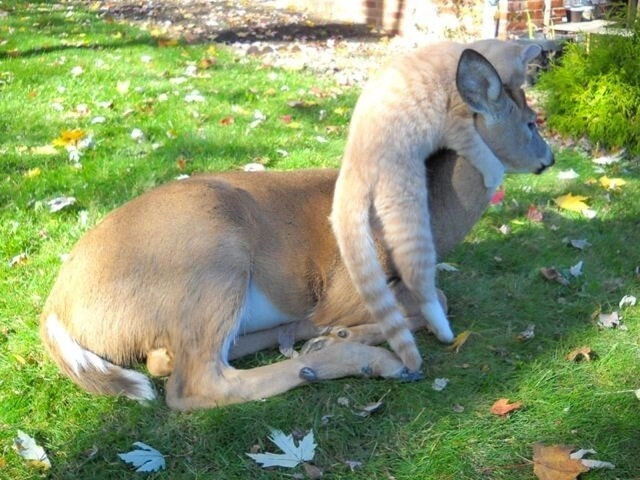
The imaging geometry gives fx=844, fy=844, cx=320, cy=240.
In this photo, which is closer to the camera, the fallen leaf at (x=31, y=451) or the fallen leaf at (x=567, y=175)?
the fallen leaf at (x=31, y=451)

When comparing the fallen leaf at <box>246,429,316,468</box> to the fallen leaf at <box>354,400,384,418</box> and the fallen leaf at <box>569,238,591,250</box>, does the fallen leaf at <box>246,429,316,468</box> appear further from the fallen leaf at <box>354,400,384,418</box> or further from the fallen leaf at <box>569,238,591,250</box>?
the fallen leaf at <box>569,238,591,250</box>

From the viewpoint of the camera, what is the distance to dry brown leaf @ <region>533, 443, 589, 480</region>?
2.74m

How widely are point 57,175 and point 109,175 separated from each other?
0.34 m

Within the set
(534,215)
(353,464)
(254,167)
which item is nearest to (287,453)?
(353,464)

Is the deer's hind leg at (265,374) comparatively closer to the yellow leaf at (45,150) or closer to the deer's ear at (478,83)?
the deer's ear at (478,83)

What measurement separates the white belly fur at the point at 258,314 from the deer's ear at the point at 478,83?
116cm

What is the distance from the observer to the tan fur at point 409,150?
3250 millimetres

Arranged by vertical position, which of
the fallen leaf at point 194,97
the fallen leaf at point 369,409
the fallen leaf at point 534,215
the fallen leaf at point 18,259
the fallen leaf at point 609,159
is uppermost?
the fallen leaf at point 194,97

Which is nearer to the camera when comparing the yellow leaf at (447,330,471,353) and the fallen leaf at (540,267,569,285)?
the yellow leaf at (447,330,471,353)

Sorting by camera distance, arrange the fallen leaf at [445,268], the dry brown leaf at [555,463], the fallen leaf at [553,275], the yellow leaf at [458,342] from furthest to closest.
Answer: the fallen leaf at [445,268], the fallen leaf at [553,275], the yellow leaf at [458,342], the dry brown leaf at [555,463]

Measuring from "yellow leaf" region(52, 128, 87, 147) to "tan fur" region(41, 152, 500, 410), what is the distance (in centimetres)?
271

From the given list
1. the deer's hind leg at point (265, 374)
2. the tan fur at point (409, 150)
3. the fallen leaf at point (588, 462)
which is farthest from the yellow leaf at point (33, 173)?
the fallen leaf at point (588, 462)

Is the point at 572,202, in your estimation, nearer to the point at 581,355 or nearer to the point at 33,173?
the point at 581,355

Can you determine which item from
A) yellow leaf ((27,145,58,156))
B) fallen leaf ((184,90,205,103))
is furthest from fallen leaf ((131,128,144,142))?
fallen leaf ((184,90,205,103))
